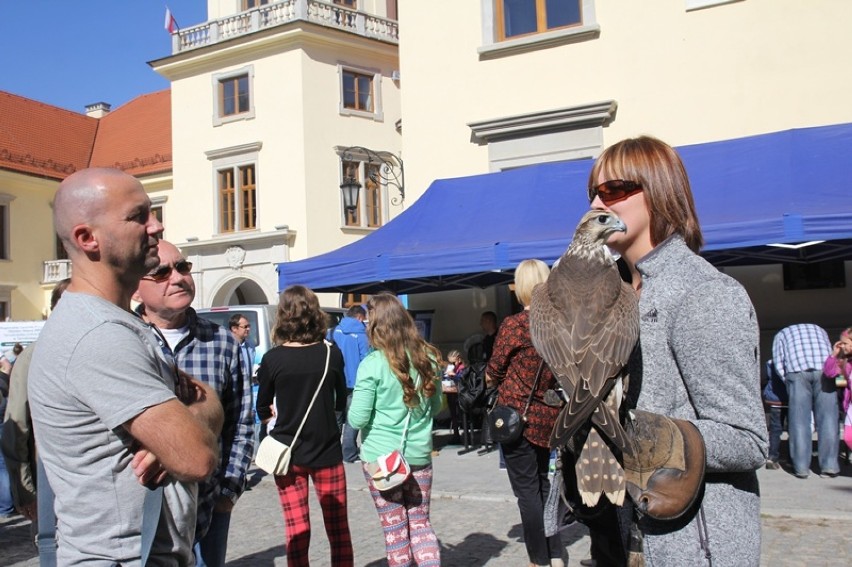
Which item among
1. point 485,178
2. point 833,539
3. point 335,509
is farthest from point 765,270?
point 335,509

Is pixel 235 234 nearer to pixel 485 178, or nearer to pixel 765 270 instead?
pixel 485 178

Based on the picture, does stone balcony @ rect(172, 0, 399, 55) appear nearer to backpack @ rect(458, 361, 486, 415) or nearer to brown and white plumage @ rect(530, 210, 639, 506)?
backpack @ rect(458, 361, 486, 415)

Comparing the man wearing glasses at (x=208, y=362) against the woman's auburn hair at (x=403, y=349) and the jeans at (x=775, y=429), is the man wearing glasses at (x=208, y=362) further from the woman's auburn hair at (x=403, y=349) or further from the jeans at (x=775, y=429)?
the jeans at (x=775, y=429)

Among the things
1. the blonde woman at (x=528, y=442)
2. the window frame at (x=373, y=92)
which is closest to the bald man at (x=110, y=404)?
the blonde woman at (x=528, y=442)

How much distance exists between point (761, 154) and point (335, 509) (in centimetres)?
769

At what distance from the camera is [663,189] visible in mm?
2129

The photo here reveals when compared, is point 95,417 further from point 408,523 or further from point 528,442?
point 528,442

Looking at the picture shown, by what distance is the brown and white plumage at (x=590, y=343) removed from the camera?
182 centimetres

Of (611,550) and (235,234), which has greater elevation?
(235,234)

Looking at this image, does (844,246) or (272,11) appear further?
(272,11)

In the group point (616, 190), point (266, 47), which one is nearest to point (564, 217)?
point (616, 190)

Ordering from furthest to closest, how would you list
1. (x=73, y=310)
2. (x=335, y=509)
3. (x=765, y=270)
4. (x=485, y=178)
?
(x=485, y=178), (x=765, y=270), (x=335, y=509), (x=73, y=310)

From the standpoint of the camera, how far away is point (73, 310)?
6.92 feet

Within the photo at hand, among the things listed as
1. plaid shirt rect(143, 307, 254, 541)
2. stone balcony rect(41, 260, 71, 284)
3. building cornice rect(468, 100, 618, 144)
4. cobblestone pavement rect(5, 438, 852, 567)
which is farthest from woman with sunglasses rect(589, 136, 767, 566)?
stone balcony rect(41, 260, 71, 284)
